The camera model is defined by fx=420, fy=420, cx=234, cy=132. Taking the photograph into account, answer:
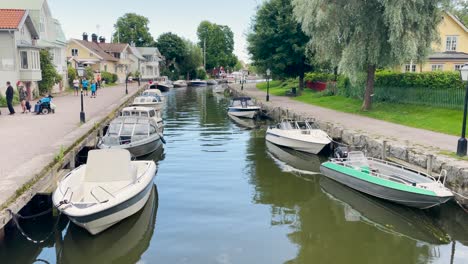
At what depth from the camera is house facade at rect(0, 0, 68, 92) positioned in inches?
1679

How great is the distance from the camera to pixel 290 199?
14086mm

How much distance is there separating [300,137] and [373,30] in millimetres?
8399

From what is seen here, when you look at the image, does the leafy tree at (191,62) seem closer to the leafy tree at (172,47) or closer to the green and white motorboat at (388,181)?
the leafy tree at (172,47)

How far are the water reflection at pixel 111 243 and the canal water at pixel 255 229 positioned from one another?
24 mm

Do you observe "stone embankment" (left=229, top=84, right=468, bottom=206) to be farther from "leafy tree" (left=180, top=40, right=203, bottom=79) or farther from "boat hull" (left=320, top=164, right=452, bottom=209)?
"leafy tree" (left=180, top=40, right=203, bottom=79)

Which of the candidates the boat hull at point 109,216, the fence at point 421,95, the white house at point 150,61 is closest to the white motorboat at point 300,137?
the fence at point 421,95

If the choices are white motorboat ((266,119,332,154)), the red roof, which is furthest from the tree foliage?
white motorboat ((266,119,332,154))

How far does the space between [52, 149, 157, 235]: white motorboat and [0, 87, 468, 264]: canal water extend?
0.59 m

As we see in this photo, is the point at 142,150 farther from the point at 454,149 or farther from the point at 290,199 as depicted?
the point at 454,149

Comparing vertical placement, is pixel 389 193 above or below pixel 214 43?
below

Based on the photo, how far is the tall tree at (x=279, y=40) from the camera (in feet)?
134

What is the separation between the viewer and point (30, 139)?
17.3 m

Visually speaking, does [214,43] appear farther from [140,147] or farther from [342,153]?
[342,153]

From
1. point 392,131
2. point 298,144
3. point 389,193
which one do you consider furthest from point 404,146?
point 298,144
